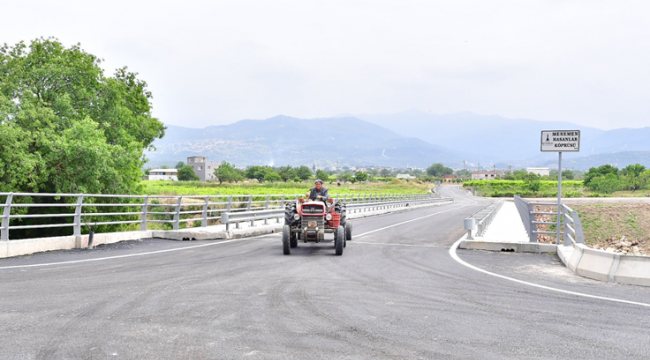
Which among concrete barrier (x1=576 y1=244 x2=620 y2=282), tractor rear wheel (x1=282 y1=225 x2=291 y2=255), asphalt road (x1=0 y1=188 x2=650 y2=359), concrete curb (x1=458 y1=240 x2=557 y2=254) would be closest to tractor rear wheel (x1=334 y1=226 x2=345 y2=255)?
tractor rear wheel (x1=282 y1=225 x2=291 y2=255)

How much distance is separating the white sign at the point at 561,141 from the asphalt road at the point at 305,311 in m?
3.29

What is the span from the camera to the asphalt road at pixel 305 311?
5.32 metres

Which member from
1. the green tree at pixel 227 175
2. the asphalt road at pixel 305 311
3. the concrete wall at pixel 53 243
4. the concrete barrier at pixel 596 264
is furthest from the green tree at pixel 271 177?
the concrete barrier at pixel 596 264

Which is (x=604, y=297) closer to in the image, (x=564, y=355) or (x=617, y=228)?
(x=564, y=355)

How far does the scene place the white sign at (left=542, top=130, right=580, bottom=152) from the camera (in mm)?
13539

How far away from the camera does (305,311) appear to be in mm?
6945

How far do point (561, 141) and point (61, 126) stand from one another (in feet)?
86.0

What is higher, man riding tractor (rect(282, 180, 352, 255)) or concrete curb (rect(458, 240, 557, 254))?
man riding tractor (rect(282, 180, 352, 255))

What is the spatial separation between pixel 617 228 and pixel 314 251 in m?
24.8

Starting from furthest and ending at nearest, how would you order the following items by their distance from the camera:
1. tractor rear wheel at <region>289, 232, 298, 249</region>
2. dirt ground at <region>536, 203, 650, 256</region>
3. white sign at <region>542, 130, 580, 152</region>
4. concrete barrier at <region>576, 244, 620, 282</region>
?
1. dirt ground at <region>536, 203, 650, 256</region>
2. tractor rear wheel at <region>289, 232, 298, 249</region>
3. white sign at <region>542, 130, 580, 152</region>
4. concrete barrier at <region>576, 244, 620, 282</region>

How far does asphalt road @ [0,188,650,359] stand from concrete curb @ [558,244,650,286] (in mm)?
375

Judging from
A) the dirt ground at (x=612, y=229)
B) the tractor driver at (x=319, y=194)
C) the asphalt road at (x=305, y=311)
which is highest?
the tractor driver at (x=319, y=194)

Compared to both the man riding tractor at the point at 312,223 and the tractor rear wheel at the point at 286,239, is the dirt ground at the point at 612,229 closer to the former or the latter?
the man riding tractor at the point at 312,223

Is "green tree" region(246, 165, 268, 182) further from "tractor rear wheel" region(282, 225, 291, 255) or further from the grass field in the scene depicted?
"tractor rear wheel" region(282, 225, 291, 255)
